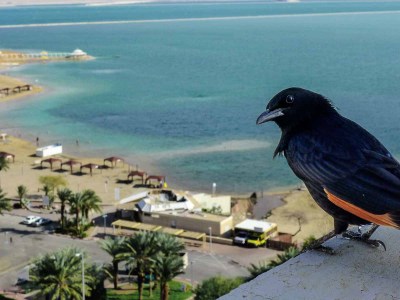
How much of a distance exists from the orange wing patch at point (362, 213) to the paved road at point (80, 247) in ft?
65.3

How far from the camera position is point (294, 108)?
154 inches

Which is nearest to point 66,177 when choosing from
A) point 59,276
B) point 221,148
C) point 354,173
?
point 221,148

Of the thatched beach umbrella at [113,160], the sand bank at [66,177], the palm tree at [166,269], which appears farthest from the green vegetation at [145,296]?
the thatched beach umbrella at [113,160]

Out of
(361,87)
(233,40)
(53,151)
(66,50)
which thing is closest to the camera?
(53,151)

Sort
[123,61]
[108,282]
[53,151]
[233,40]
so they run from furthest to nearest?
[233,40] → [123,61] → [53,151] → [108,282]

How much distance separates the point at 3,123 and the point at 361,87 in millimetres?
43858

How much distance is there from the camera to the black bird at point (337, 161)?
11.3 feet

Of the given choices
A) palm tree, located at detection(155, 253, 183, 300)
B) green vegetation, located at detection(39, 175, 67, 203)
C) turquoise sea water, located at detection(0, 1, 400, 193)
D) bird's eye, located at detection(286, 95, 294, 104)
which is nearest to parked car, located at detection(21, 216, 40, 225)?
green vegetation, located at detection(39, 175, 67, 203)

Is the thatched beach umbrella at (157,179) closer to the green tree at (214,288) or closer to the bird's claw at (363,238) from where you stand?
the green tree at (214,288)

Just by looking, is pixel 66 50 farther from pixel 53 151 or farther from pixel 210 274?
pixel 210 274

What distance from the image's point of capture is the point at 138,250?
65.6 ft

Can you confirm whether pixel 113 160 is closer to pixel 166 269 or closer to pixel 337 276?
pixel 166 269

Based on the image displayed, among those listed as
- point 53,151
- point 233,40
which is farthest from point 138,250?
point 233,40

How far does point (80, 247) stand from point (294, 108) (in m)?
23.5
